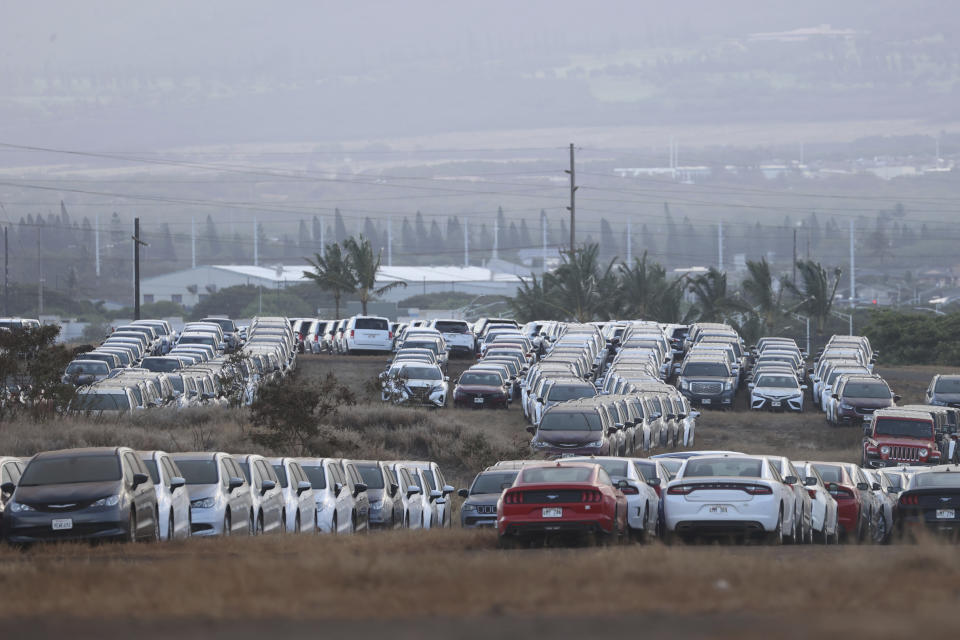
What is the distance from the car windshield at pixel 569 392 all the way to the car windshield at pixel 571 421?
7.62 m

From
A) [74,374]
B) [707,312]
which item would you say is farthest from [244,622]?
[707,312]

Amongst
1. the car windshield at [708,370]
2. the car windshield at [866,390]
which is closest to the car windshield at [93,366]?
the car windshield at [708,370]

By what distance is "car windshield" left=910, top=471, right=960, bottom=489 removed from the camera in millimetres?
21500

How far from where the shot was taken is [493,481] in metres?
23.2

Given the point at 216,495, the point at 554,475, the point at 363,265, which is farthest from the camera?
the point at 363,265

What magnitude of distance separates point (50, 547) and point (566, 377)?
90.7ft

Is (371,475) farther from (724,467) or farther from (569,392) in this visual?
(569,392)

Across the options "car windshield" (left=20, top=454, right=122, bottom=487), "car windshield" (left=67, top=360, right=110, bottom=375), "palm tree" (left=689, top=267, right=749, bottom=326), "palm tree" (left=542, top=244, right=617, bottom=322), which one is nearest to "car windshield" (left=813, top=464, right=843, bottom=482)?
"car windshield" (left=20, top=454, right=122, bottom=487)

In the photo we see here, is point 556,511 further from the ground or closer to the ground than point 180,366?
further from the ground

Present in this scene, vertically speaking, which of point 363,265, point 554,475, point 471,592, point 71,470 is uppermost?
point 363,265

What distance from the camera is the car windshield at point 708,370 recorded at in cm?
4906

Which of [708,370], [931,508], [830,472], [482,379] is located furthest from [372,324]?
[931,508]

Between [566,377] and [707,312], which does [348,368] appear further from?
[707,312]

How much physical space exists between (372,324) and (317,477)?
38.9 metres
